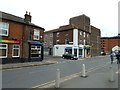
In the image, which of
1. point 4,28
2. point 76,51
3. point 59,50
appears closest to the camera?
point 4,28

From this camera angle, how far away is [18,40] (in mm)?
16953

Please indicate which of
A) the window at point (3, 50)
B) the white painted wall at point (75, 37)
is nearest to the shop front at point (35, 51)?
the window at point (3, 50)

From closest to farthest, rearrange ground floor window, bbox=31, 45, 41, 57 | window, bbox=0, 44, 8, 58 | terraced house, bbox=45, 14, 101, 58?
1. window, bbox=0, 44, 8, 58
2. ground floor window, bbox=31, 45, 41, 57
3. terraced house, bbox=45, 14, 101, 58

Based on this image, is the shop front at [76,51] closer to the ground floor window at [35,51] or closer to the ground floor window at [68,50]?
the ground floor window at [68,50]

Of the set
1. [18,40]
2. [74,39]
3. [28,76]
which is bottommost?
[28,76]

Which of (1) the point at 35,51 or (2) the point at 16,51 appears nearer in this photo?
(2) the point at 16,51

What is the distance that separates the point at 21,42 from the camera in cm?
1750

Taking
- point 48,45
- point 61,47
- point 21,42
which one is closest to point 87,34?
point 61,47

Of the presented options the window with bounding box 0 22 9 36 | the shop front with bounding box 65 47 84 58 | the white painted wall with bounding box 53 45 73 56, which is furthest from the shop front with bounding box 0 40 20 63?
the white painted wall with bounding box 53 45 73 56

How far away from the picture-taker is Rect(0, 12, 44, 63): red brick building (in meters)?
15.5

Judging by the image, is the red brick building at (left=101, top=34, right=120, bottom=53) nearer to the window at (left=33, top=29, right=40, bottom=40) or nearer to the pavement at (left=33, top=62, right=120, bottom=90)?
the window at (left=33, top=29, right=40, bottom=40)

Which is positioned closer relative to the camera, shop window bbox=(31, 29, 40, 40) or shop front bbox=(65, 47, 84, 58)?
shop window bbox=(31, 29, 40, 40)

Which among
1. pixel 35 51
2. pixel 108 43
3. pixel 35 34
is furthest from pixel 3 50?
pixel 108 43

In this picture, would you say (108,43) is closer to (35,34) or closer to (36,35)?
(36,35)
